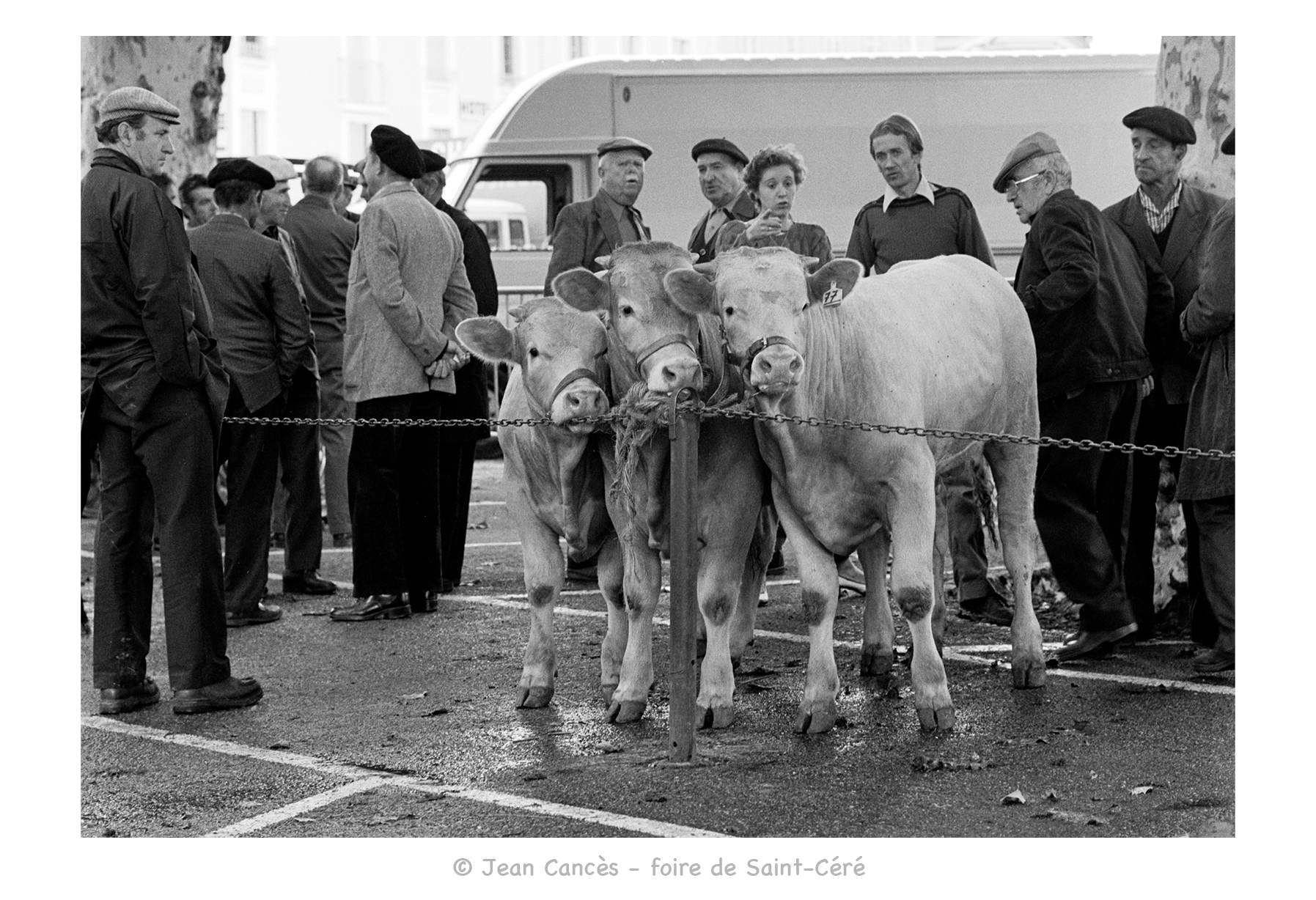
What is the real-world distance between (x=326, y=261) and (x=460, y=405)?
2055 mm

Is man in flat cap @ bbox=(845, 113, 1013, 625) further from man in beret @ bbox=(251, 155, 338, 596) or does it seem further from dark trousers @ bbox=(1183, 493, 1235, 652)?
man in beret @ bbox=(251, 155, 338, 596)

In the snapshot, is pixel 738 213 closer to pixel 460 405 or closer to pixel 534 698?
pixel 460 405

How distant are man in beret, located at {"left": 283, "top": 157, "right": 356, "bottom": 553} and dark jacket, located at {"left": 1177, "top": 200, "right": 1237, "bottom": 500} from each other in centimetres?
542

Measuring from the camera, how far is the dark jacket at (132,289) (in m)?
6.07

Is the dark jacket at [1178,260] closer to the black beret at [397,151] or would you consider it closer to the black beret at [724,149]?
the black beret at [724,149]

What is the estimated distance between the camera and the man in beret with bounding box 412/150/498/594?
891cm

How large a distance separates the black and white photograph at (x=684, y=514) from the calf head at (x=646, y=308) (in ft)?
0.05

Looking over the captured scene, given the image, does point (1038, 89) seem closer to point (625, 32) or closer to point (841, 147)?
point (841, 147)

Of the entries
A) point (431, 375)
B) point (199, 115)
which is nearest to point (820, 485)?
point (431, 375)

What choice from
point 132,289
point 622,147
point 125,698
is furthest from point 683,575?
point 622,147

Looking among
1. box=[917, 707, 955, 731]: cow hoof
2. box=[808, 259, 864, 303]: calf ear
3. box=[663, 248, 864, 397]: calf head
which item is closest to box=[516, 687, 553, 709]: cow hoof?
box=[917, 707, 955, 731]: cow hoof

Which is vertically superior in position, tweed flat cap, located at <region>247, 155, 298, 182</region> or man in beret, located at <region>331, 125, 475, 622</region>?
tweed flat cap, located at <region>247, 155, 298, 182</region>

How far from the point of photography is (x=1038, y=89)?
16422mm

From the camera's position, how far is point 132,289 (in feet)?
20.1
